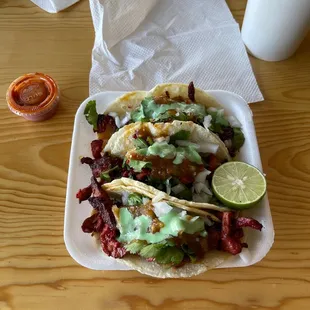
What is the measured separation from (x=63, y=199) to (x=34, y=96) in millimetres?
348

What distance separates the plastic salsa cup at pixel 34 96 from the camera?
3.87ft

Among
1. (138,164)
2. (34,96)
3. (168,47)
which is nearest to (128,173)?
(138,164)

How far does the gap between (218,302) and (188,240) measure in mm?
177

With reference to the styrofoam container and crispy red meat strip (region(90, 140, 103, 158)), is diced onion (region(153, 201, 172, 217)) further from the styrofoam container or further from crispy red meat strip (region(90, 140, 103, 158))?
crispy red meat strip (region(90, 140, 103, 158))

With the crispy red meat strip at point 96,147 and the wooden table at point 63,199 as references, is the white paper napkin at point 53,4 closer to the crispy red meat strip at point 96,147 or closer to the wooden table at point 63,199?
the wooden table at point 63,199

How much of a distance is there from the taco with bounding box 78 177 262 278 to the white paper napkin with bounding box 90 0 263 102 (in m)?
0.50

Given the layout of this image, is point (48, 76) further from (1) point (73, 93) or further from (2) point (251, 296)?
(2) point (251, 296)

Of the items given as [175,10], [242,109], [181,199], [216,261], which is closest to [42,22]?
[175,10]

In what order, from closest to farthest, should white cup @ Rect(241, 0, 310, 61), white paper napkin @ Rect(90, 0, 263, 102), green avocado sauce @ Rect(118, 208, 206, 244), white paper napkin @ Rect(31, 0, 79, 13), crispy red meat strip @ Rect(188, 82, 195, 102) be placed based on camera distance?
green avocado sauce @ Rect(118, 208, 206, 244) → crispy red meat strip @ Rect(188, 82, 195, 102) → white cup @ Rect(241, 0, 310, 61) → white paper napkin @ Rect(90, 0, 263, 102) → white paper napkin @ Rect(31, 0, 79, 13)

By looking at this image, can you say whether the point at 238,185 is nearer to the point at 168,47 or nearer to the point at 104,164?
the point at 104,164

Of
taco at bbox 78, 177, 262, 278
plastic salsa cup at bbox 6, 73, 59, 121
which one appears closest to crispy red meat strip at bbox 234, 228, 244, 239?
taco at bbox 78, 177, 262, 278

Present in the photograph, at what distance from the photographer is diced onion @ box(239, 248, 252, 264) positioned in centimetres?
89

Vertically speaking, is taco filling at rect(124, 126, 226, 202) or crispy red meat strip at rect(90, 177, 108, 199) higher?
taco filling at rect(124, 126, 226, 202)

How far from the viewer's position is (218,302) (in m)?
0.91
